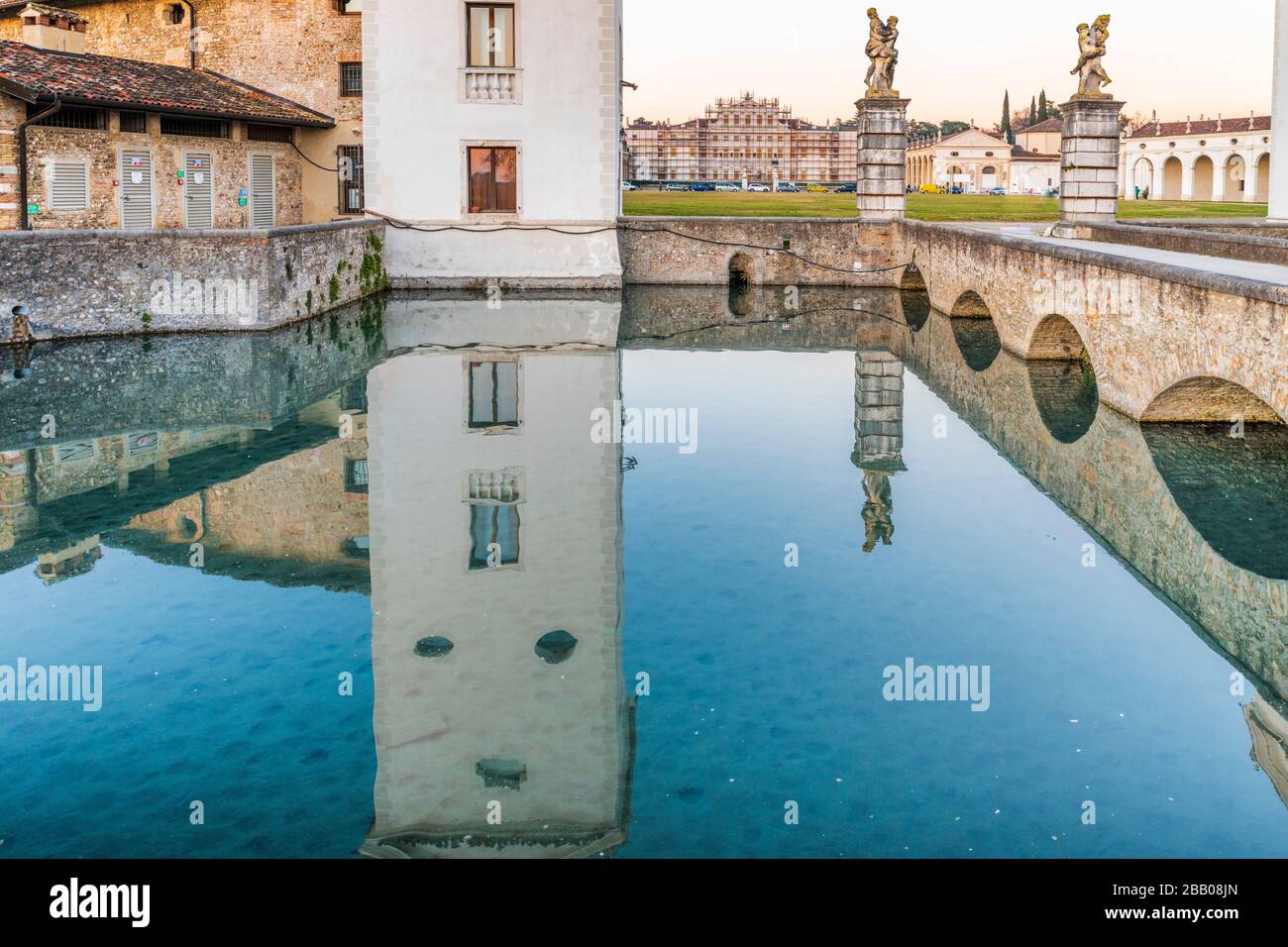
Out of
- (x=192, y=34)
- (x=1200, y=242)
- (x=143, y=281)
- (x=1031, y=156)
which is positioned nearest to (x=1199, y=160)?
(x=1031, y=156)

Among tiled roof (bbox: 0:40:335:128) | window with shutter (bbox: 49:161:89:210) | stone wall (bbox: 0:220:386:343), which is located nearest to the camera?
stone wall (bbox: 0:220:386:343)

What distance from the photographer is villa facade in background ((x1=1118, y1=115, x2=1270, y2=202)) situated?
85250 millimetres

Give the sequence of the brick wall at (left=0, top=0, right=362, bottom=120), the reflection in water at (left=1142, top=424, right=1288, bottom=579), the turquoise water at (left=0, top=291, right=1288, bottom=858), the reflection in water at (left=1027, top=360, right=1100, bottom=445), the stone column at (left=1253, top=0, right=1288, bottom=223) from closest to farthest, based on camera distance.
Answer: the turquoise water at (left=0, top=291, right=1288, bottom=858), the reflection in water at (left=1142, top=424, right=1288, bottom=579), the reflection in water at (left=1027, top=360, right=1100, bottom=445), the stone column at (left=1253, top=0, right=1288, bottom=223), the brick wall at (left=0, top=0, right=362, bottom=120)

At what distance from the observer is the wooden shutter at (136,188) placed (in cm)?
2425

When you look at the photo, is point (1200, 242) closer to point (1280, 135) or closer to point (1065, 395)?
point (1065, 395)

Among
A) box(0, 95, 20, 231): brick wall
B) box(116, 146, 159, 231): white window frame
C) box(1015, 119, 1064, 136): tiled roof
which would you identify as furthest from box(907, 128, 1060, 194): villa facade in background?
box(0, 95, 20, 231): brick wall

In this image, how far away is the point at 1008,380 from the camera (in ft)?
52.4

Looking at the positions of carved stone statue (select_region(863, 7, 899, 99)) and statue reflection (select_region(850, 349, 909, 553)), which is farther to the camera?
carved stone statue (select_region(863, 7, 899, 99))

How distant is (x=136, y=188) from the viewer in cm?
2456

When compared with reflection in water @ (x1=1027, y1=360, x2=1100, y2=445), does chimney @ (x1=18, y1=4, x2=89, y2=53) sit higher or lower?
higher

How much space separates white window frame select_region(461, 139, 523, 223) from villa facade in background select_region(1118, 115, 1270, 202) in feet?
225

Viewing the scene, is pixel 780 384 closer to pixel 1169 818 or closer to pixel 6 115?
pixel 1169 818

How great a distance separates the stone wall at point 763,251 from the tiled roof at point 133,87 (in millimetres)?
8053

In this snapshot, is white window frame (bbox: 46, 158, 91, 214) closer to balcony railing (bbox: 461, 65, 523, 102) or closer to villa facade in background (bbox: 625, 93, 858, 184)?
balcony railing (bbox: 461, 65, 523, 102)
